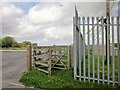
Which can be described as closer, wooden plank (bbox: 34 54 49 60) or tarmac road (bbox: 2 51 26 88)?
tarmac road (bbox: 2 51 26 88)

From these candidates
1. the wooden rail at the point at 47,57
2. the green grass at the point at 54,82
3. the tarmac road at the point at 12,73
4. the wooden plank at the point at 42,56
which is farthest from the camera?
the wooden rail at the point at 47,57

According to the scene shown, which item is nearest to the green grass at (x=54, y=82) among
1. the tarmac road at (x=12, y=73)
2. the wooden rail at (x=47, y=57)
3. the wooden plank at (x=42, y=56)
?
the tarmac road at (x=12, y=73)

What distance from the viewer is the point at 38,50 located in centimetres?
1567

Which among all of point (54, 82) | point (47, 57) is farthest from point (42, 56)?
point (54, 82)

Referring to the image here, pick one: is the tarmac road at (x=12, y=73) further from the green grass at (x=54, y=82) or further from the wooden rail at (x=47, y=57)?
the wooden rail at (x=47, y=57)

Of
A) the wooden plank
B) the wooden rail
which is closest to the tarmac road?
the wooden rail

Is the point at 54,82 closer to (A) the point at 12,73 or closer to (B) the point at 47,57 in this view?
(B) the point at 47,57

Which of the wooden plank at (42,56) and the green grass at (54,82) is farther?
the wooden plank at (42,56)

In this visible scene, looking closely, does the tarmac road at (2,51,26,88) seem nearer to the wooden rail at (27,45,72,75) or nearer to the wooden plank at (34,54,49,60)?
the wooden rail at (27,45,72,75)

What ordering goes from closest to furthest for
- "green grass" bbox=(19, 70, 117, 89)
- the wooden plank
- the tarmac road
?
"green grass" bbox=(19, 70, 117, 89) < the tarmac road < the wooden plank

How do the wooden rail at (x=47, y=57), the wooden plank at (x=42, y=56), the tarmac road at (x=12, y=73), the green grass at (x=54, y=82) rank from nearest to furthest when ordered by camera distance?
1. the green grass at (x=54, y=82)
2. the tarmac road at (x=12, y=73)
3. the wooden plank at (x=42, y=56)
4. the wooden rail at (x=47, y=57)

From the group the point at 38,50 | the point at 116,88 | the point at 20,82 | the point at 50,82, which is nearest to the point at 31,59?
the point at 38,50

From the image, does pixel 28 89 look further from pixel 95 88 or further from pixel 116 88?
pixel 116 88

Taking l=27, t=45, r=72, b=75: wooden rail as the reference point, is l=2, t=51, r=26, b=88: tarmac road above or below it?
below
